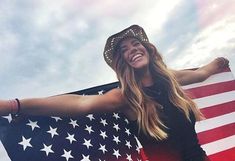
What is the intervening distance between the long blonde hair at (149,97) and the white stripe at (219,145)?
48 centimetres

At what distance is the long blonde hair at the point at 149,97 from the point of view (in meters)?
6.39

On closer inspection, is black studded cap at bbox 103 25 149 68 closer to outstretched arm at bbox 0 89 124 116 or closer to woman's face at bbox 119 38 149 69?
woman's face at bbox 119 38 149 69

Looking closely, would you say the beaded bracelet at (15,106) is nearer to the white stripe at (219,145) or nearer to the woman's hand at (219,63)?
the white stripe at (219,145)

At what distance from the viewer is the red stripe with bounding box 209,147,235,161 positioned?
701 centimetres

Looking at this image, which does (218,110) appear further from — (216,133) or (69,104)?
(69,104)

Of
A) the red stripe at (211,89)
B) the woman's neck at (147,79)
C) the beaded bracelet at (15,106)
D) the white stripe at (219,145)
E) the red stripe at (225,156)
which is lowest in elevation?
the red stripe at (225,156)

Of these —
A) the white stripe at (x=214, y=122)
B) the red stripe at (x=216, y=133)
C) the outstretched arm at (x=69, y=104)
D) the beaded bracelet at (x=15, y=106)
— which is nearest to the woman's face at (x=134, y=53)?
the outstretched arm at (x=69, y=104)

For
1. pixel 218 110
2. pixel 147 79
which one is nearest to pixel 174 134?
pixel 147 79

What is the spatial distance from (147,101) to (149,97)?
87mm

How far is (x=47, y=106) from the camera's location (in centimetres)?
557

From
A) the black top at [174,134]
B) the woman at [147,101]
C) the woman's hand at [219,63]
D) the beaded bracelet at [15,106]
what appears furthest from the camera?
the woman's hand at [219,63]

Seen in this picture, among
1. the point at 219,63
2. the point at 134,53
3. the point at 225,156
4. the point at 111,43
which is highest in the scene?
the point at 111,43

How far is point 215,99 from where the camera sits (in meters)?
7.56

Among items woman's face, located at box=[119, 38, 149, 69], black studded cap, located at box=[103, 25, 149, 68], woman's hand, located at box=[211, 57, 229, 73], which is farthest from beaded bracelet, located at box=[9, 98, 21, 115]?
woman's hand, located at box=[211, 57, 229, 73]
